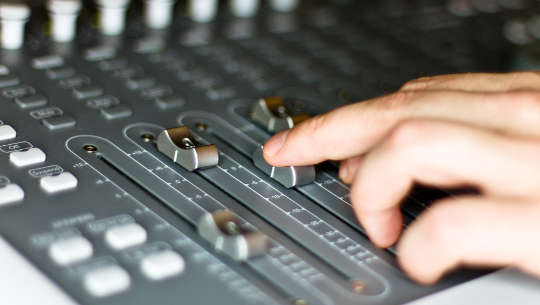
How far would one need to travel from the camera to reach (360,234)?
897 mm

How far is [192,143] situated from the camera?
0.98 metres

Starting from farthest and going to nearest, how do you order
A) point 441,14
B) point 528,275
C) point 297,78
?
point 441,14 < point 297,78 < point 528,275

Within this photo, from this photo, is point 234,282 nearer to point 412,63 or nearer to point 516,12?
point 412,63

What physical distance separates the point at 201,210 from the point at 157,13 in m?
0.60

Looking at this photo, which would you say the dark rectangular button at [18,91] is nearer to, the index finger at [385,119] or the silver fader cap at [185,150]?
the silver fader cap at [185,150]

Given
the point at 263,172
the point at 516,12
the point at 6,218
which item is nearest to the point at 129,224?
the point at 6,218

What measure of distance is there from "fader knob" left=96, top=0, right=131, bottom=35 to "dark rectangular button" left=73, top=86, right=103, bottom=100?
9.5 inches

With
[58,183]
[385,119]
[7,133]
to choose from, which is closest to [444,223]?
[385,119]

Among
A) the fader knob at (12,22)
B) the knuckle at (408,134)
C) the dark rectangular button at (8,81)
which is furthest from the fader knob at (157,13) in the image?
the knuckle at (408,134)

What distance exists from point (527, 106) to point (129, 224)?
42cm

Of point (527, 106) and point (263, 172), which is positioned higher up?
point (527, 106)

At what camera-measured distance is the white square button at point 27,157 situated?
89cm

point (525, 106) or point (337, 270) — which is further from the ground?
point (525, 106)

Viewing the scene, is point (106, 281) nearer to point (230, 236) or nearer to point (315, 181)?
point (230, 236)
